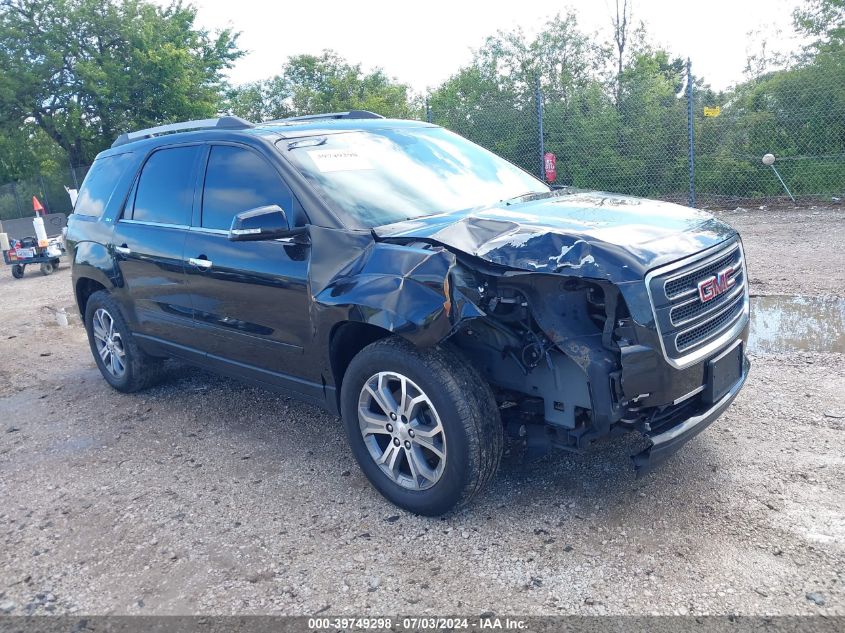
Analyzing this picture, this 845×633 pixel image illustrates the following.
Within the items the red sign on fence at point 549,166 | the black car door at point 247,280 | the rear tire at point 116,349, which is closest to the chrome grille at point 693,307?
the black car door at point 247,280

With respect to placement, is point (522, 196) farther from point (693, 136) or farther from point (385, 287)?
point (693, 136)

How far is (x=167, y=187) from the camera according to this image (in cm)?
496

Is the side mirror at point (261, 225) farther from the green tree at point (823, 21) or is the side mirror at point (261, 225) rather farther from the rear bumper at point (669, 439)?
the green tree at point (823, 21)

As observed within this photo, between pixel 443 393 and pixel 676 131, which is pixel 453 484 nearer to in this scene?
pixel 443 393

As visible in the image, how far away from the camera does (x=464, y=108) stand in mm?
15156

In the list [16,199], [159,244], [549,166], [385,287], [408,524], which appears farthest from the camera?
[16,199]

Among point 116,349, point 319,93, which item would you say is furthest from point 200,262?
point 319,93

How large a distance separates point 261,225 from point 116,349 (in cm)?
277

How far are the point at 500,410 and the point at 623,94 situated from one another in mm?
11503

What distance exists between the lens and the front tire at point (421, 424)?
3234 mm

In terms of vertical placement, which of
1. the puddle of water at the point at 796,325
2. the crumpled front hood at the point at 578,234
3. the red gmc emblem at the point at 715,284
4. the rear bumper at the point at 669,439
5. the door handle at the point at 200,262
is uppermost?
the crumpled front hood at the point at 578,234

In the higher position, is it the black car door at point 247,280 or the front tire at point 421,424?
the black car door at point 247,280

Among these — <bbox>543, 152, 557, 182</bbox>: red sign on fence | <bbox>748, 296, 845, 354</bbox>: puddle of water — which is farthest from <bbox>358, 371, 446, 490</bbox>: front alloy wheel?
<bbox>543, 152, 557, 182</bbox>: red sign on fence

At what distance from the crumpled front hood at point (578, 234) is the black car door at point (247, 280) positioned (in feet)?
2.24
